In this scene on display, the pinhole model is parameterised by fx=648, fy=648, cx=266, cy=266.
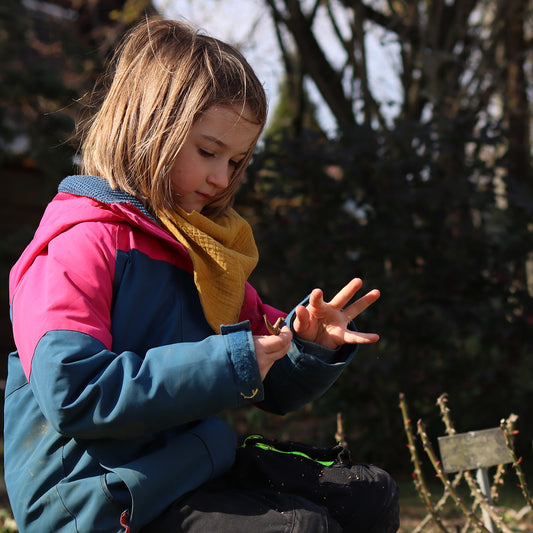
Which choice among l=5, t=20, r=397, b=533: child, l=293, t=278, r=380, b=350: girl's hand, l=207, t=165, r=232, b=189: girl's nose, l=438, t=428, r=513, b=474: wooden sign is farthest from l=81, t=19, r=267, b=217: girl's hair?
l=438, t=428, r=513, b=474: wooden sign

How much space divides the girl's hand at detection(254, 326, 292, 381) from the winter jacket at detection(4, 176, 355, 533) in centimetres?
5

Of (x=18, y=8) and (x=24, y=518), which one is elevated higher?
(x=18, y=8)

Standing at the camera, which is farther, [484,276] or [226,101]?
[484,276]

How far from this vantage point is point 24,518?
56.4 inches

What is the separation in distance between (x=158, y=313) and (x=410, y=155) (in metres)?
2.78

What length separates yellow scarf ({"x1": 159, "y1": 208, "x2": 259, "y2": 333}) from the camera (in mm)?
1557

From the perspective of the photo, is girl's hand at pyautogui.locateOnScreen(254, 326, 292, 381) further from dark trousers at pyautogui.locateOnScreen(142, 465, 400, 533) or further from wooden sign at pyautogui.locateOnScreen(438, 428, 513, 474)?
wooden sign at pyautogui.locateOnScreen(438, 428, 513, 474)

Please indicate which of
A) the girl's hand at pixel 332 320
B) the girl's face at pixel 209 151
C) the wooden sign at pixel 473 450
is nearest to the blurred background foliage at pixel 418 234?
the wooden sign at pixel 473 450

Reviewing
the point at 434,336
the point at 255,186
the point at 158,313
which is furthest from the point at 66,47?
the point at 158,313

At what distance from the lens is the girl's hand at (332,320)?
1.62m

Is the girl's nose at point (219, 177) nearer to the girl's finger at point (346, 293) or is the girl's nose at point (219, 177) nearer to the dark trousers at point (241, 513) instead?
the girl's finger at point (346, 293)

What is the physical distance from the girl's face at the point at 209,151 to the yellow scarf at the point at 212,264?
0.09 metres

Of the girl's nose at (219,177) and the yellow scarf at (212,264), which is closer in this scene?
the yellow scarf at (212,264)

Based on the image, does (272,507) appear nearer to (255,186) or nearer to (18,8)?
(255,186)
